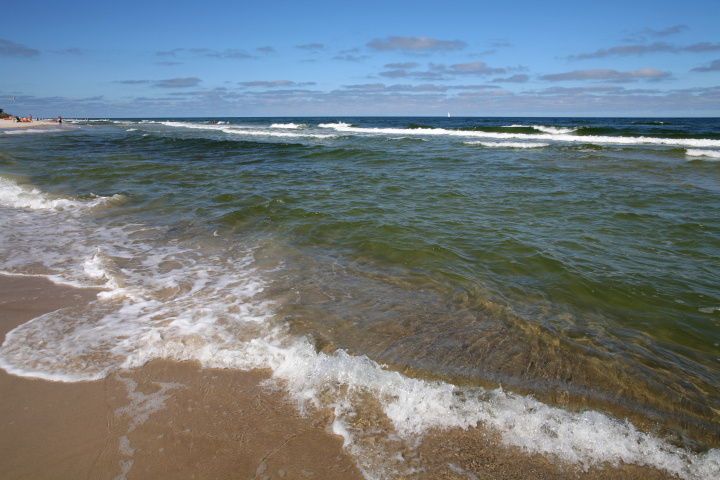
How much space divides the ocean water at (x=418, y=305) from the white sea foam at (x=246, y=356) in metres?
0.02

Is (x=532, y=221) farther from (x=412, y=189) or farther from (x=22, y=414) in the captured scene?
(x=22, y=414)

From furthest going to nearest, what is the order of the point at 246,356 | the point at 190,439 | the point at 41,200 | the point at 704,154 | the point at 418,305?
the point at 704,154, the point at 41,200, the point at 418,305, the point at 246,356, the point at 190,439

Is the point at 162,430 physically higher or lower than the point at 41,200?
lower

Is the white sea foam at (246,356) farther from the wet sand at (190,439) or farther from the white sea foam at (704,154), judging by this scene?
the white sea foam at (704,154)

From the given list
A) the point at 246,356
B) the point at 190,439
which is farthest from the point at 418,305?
the point at 190,439

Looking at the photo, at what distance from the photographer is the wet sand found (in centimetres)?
218

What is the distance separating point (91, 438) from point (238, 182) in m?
9.69

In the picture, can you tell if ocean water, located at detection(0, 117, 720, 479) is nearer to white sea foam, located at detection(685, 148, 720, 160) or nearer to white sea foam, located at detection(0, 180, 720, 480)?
white sea foam, located at detection(0, 180, 720, 480)

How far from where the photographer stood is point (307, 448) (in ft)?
7.68

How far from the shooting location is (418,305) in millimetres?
4188

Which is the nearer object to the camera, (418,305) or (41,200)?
(418,305)

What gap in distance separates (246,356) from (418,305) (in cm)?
188

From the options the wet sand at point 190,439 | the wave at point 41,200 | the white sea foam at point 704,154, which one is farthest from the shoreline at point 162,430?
the white sea foam at point 704,154

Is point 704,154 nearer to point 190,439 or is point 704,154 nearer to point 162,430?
point 190,439
